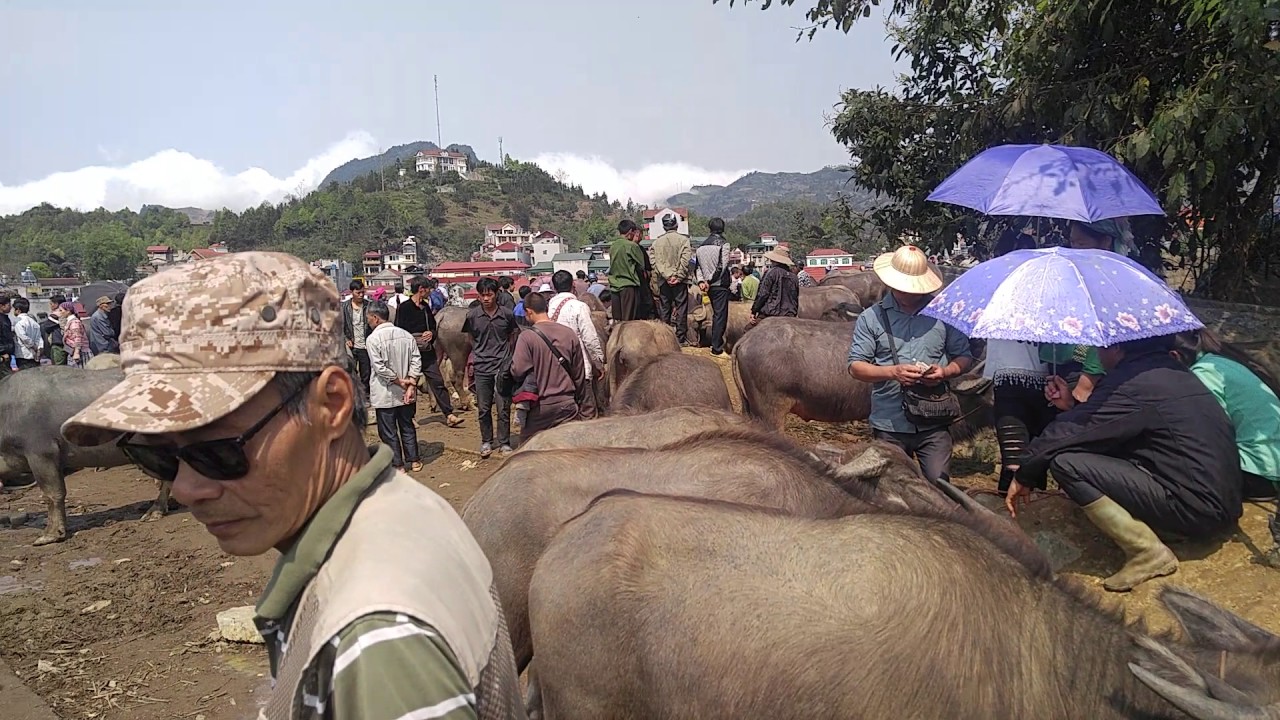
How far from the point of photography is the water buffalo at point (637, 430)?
16.5ft

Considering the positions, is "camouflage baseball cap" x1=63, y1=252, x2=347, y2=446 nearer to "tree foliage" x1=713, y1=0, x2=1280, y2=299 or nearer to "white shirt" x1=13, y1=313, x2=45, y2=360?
"tree foliage" x1=713, y1=0, x2=1280, y2=299

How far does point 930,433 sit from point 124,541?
8.47m

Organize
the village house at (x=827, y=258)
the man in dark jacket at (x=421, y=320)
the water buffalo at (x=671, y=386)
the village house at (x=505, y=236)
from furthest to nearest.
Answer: the village house at (x=505, y=236), the village house at (x=827, y=258), the man in dark jacket at (x=421, y=320), the water buffalo at (x=671, y=386)

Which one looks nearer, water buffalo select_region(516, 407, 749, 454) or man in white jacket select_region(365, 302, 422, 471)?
water buffalo select_region(516, 407, 749, 454)

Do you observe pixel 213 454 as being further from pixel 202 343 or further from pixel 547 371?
pixel 547 371

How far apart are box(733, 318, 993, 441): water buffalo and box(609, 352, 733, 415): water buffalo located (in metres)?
0.80

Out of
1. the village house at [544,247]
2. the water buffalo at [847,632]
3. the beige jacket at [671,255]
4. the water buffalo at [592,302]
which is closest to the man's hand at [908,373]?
the water buffalo at [847,632]

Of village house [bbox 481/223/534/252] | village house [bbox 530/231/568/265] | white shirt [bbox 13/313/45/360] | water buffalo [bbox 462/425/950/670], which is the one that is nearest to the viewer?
water buffalo [bbox 462/425/950/670]

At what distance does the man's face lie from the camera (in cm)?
138

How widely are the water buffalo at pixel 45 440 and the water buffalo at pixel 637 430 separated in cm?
636

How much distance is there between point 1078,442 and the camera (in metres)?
4.52

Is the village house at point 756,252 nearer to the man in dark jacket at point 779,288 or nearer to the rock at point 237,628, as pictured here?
the man in dark jacket at point 779,288

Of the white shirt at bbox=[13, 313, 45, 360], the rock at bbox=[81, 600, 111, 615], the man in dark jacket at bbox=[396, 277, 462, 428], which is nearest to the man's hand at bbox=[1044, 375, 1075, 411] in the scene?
the rock at bbox=[81, 600, 111, 615]

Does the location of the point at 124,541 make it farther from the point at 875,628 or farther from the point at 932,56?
the point at 932,56
